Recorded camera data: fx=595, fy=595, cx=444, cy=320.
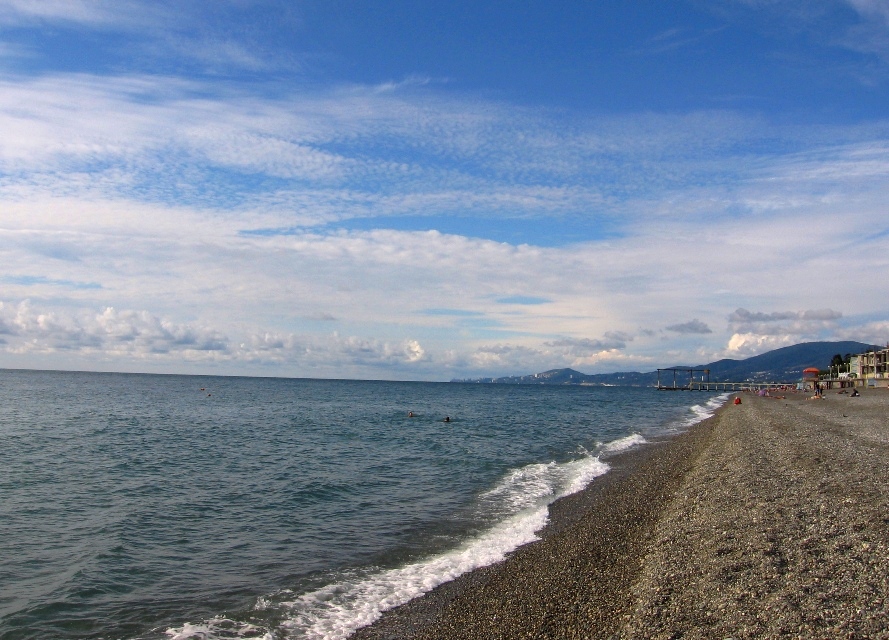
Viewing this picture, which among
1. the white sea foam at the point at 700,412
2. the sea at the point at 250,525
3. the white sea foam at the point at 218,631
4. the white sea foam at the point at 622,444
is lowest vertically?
the white sea foam at the point at 700,412

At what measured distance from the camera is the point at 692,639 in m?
7.65

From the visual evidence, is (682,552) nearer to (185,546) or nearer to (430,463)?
(185,546)

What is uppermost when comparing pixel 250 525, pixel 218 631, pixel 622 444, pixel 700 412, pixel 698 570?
pixel 698 570

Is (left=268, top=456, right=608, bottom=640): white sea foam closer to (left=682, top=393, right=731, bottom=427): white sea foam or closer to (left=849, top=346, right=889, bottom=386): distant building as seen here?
(left=682, top=393, right=731, bottom=427): white sea foam

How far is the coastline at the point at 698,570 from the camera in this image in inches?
322

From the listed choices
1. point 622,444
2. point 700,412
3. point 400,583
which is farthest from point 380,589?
point 700,412

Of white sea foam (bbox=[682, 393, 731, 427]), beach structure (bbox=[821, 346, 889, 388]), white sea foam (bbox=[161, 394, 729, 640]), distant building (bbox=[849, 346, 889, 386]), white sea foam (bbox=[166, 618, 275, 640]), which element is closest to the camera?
white sea foam (bbox=[166, 618, 275, 640])

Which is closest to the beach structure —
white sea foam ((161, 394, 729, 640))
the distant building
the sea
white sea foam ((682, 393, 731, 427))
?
the distant building

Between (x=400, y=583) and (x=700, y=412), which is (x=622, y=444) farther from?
(x=700, y=412)

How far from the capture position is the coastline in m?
8.18

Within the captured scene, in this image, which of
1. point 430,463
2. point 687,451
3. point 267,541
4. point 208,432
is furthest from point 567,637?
point 208,432

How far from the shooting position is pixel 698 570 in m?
10.1

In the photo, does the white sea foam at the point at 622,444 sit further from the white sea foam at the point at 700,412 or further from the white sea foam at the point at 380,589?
the white sea foam at the point at 380,589

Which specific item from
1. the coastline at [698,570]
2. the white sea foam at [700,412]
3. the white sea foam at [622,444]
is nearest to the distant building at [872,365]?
the white sea foam at [700,412]
